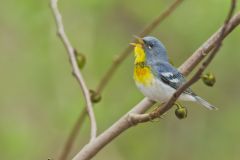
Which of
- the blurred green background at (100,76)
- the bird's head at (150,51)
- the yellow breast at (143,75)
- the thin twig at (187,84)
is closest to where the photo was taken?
the thin twig at (187,84)

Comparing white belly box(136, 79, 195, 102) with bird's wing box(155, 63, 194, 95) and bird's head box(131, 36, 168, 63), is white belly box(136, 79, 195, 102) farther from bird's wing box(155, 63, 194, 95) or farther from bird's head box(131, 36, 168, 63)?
bird's head box(131, 36, 168, 63)

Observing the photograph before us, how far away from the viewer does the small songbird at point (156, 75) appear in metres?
3.09

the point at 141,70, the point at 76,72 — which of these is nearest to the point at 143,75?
the point at 141,70

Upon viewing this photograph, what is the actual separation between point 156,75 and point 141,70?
0.23 ft

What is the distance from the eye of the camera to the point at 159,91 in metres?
3.12

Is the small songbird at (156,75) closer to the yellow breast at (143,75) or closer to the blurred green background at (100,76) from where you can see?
the yellow breast at (143,75)

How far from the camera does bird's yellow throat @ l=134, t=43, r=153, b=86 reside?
325 cm

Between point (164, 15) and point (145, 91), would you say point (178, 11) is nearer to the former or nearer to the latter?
point (145, 91)

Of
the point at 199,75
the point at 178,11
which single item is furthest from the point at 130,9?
the point at 199,75

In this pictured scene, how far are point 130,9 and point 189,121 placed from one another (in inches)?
40.9

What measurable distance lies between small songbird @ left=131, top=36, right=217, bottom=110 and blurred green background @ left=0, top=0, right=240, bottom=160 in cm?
111

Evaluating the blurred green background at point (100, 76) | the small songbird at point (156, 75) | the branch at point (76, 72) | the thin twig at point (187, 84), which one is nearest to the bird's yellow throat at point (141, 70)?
the small songbird at point (156, 75)

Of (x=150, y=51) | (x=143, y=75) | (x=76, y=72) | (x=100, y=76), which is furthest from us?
(x=100, y=76)

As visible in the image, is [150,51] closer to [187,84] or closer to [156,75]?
[156,75]
